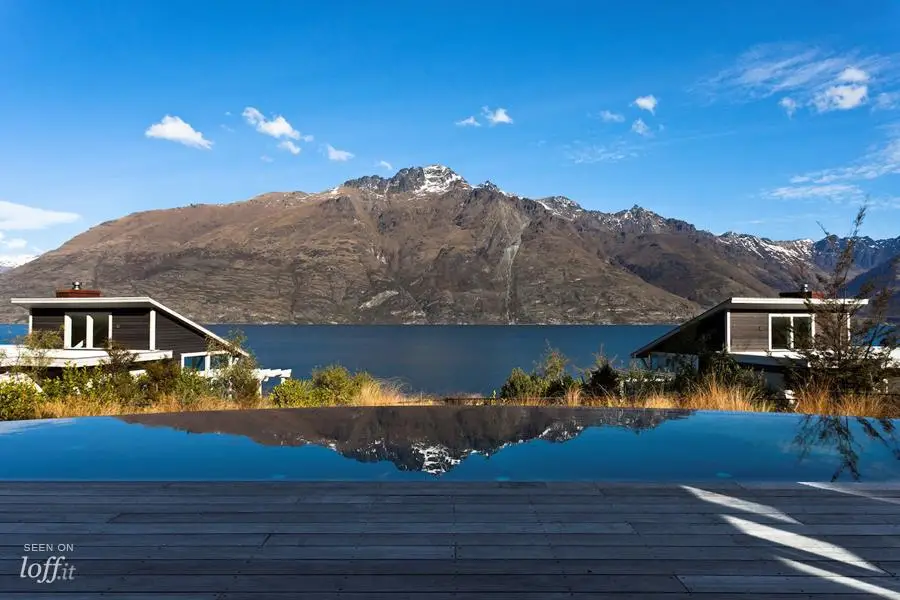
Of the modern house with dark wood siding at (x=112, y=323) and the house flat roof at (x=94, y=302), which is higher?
the house flat roof at (x=94, y=302)

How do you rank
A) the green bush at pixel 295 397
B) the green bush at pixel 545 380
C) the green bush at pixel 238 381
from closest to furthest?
1. the green bush at pixel 295 397
2. the green bush at pixel 238 381
3. the green bush at pixel 545 380

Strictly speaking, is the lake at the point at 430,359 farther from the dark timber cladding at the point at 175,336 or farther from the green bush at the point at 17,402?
the green bush at the point at 17,402

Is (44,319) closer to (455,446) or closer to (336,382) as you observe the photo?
(336,382)

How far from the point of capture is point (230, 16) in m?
21.8

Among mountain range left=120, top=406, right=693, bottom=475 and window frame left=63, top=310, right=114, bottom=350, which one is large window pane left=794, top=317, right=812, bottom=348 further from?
window frame left=63, top=310, right=114, bottom=350

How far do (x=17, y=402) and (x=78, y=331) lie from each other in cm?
1583

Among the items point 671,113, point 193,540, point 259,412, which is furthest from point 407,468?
point 671,113

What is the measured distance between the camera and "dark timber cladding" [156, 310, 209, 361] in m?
22.0

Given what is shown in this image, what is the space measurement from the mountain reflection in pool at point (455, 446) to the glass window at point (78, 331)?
722 inches

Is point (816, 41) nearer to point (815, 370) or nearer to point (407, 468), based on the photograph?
point (815, 370)

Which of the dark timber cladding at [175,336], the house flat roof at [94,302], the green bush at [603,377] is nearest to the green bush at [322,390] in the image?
the green bush at [603,377]

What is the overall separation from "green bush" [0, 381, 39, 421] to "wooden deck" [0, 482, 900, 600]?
530 centimetres

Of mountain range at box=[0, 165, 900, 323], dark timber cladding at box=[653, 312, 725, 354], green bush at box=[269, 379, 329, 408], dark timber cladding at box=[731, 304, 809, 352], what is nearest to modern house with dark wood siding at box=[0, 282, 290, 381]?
green bush at box=[269, 379, 329, 408]

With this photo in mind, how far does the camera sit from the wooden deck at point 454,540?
191cm
